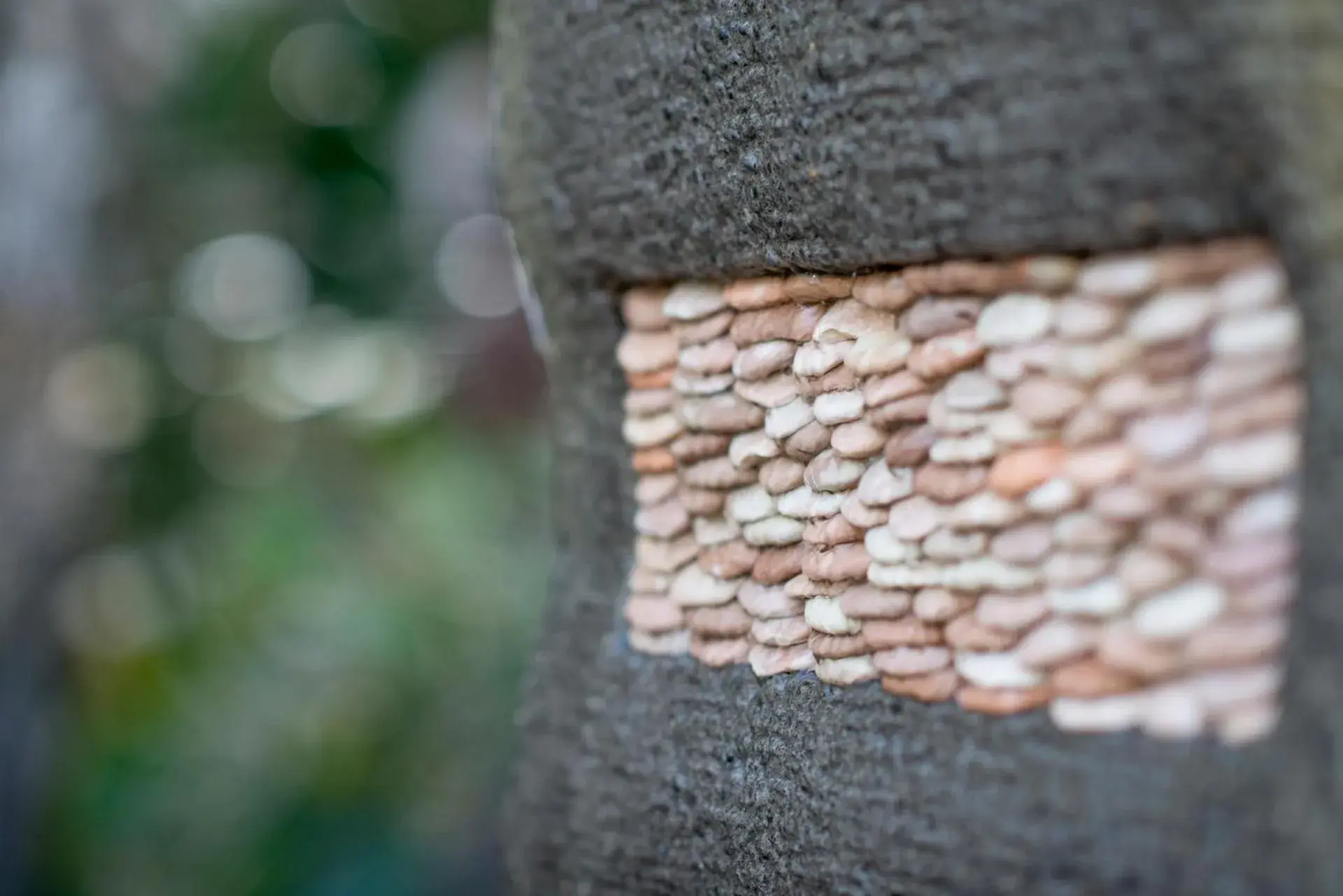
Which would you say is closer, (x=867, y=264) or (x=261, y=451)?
(x=867, y=264)

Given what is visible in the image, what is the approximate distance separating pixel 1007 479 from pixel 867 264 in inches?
9.1

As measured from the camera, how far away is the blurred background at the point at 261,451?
4.70m

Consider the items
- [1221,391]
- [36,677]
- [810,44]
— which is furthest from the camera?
[36,677]

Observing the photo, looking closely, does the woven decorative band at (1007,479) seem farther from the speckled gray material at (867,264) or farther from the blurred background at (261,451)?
the blurred background at (261,451)

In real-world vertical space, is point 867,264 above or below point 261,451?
below

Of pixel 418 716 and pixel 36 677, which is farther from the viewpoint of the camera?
pixel 418 716

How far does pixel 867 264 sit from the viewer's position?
1.29 m

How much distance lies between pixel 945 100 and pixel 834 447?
312mm

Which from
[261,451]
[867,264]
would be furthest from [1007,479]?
[261,451]

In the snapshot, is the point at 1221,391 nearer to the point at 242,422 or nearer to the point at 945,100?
the point at 945,100

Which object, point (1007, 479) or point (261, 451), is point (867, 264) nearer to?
point (1007, 479)

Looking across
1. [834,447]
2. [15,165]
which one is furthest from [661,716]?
[15,165]

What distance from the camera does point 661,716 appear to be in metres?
1.55

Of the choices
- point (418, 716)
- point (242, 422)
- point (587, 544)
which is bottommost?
point (418, 716)
